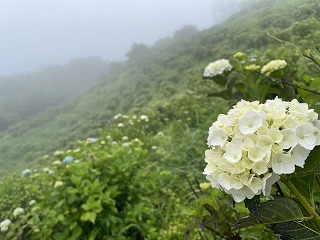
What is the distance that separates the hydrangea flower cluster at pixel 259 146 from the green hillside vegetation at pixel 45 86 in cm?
957

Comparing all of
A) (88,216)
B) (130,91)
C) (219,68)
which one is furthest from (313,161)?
(130,91)

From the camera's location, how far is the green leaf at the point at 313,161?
0.53 m

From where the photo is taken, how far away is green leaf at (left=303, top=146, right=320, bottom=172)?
0.53 m

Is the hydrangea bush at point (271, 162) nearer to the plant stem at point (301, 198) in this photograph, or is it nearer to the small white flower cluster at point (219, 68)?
the plant stem at point (301, 198)

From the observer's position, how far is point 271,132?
525 millimetres

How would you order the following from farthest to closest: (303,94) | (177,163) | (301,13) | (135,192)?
(177,163)
(135,192)
(301,13)
(303,94)

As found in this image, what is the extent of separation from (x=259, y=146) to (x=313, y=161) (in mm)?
79

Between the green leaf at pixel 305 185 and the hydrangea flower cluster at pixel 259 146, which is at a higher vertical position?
the hydrangea flower cluster at pixel 259 146

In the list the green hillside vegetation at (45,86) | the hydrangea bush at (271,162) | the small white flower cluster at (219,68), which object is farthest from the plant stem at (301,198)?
the green hillside vegetation at (45,86)

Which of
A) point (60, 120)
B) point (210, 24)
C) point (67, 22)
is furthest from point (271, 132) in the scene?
point (67, 22)

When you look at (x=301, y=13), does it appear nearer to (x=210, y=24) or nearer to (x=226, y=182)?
(x=226, y=182)

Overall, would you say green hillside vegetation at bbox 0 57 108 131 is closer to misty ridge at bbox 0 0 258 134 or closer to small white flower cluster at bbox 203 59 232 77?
misty ridge at bbox 0 0 258 134

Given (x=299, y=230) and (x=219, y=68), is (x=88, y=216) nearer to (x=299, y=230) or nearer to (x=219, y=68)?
(x=219, y=68)

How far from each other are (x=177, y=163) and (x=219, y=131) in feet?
7.11
